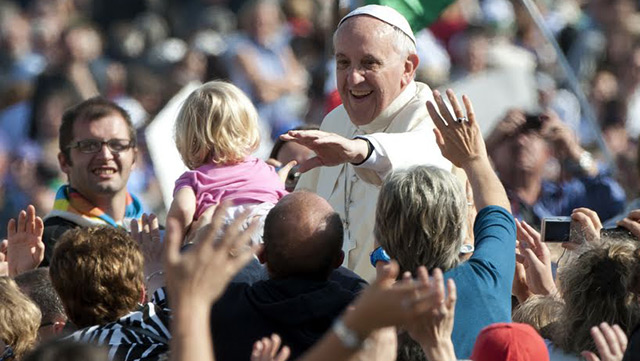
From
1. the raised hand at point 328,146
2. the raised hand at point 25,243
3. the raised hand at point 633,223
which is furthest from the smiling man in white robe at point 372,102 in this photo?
the raised hand at point 25,243

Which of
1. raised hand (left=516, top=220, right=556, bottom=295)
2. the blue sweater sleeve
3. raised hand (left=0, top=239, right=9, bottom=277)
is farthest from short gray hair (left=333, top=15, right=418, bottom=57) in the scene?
raised hand (left=0, top=239, right=9, bottom=277)

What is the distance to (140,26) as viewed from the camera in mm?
16141

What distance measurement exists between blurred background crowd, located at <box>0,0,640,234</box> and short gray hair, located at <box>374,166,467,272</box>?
244 inches

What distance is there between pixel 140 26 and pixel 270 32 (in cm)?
264

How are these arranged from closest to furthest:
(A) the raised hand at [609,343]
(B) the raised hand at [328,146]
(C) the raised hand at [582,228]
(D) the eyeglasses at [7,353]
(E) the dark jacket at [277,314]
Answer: (A) the raised hand at [609,343] < (E) the dark jacket at [277,314] < (D) the eyeglasses at [7,353] < (B) the raised hand at [328,146] < (C) the raised hand at [582,228]

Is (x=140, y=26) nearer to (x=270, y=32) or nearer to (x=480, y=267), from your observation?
(x=270, y=32)

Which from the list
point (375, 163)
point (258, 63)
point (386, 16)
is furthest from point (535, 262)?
point (258, 63)

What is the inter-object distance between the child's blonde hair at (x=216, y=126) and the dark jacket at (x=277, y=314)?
4.72 ft

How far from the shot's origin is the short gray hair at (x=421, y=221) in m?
4.25

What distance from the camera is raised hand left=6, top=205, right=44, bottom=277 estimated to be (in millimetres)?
5895

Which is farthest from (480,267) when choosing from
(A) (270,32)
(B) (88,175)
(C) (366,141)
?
(A) (270,32)

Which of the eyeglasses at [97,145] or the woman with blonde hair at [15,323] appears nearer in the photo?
the woman with blonde hair at [15,323]

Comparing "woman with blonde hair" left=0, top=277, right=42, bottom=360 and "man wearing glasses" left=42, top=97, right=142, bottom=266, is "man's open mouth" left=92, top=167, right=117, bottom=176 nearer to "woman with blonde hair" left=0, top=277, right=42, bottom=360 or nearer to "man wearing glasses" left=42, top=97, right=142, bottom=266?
"man wearing glasses" left=42, top=97, right=142, bottom=266

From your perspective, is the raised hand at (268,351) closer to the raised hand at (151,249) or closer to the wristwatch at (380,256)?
the wristwatch at (380,256)
